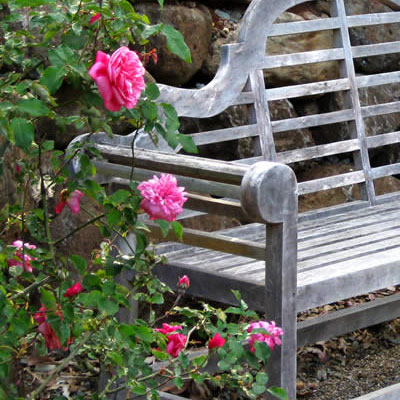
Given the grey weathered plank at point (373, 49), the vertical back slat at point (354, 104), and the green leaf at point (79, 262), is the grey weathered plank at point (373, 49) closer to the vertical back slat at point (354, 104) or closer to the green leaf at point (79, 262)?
the vertical back slat at point (354, 104)

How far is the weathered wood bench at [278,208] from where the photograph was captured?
2559mm

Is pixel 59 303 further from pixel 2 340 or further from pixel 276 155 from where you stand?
pixel 276 155

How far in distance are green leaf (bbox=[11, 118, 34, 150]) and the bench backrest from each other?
4.80 ft

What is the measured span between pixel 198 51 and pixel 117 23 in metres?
2.13

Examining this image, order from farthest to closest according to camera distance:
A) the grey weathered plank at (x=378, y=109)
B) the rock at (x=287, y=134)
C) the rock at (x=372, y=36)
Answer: the rock at (x=372, y=36) < the rock at (x=287, y=134) < the grey weathered plank at (x=378, y=109)

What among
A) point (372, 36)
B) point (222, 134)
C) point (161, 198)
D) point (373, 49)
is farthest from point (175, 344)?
point (372, 36)

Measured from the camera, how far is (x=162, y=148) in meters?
3.26

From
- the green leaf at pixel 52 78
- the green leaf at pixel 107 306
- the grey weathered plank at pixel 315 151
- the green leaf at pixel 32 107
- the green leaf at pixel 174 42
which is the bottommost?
the grey weathered plank at pixel 315 151

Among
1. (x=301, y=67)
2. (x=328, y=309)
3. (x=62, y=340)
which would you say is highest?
(x=301, y=67)

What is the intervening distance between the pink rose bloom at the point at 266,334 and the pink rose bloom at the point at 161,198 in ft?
1.47

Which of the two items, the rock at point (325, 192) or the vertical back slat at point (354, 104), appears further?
the rock at point (325, 192)

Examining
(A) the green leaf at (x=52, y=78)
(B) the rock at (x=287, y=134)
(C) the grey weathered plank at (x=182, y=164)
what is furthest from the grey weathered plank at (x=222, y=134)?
(A) the green leaf at (x=52, y=78)

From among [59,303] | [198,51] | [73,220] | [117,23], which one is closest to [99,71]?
[117,23]

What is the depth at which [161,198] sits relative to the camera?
2004 mm
